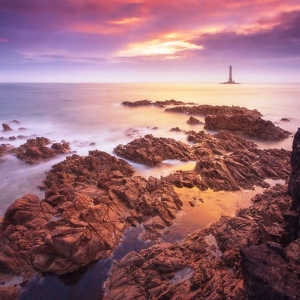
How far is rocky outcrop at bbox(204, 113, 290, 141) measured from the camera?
36.8m

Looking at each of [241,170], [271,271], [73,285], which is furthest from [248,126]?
[271,271]

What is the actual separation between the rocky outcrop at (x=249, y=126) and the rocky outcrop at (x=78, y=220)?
21964 millimetres

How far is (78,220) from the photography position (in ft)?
50.1

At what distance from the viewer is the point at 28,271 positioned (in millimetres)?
13461

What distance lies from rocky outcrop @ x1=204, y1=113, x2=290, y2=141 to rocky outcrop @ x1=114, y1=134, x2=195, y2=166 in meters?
12.3

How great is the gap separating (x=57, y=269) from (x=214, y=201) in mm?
11951

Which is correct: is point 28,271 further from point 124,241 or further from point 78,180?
point 78,180

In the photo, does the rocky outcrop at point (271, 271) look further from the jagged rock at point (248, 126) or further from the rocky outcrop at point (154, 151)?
the jagged rock at point (248, 126)

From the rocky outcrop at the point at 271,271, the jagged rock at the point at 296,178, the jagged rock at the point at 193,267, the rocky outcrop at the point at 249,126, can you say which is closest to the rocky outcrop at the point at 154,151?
the rocky outcrop at the point at 249,126

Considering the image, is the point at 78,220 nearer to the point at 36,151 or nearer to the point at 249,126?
the point at 36,151

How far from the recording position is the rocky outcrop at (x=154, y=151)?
27766 mm

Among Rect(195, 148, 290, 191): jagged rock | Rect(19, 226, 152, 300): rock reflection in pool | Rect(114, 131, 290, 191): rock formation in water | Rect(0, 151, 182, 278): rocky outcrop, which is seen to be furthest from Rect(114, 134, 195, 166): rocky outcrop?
Rect(19, 226, 152, 300): rock reflection in pool

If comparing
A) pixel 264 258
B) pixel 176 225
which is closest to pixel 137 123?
pixel 176 225

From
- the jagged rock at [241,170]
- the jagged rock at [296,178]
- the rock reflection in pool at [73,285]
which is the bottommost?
the rock reflection in pool at [73,285]
